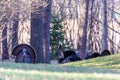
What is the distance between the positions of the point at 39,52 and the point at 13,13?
120 inches

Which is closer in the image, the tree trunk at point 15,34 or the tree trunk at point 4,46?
the tree trunk at point 4,46

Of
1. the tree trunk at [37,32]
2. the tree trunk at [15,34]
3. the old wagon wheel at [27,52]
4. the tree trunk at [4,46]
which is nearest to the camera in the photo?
the old wagon wheel at [27,52]

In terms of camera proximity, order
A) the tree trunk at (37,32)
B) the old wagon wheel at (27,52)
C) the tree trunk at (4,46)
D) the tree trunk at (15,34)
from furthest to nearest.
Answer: the tree trunk at (15,34)
the tree trunk at (4,46)
the tree trunk at (37,32)
the old wagon wheel at (27,52)

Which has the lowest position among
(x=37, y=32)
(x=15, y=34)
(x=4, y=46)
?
(x=4, y=46)

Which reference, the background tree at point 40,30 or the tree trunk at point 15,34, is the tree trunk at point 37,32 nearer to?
the background tree at point 40,30

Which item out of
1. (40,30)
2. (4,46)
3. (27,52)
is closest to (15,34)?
(4,46)

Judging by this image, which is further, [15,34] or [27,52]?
[15,34]

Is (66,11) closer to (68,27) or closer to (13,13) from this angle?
(68,27)

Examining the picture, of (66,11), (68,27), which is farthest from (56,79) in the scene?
(68,27)

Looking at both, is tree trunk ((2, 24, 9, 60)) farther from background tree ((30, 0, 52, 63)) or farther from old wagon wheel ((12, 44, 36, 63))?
old wagon wheel ((12, 44, 36, 63))

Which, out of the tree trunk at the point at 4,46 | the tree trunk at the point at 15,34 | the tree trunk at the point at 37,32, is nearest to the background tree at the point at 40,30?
the tree trunk at the point at 37,32

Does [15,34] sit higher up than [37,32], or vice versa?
[15,34]

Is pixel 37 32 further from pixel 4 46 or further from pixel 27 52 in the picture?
pixel 4 46

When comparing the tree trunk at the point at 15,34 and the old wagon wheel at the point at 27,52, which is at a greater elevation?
the tree trunk at the point at 15,34
